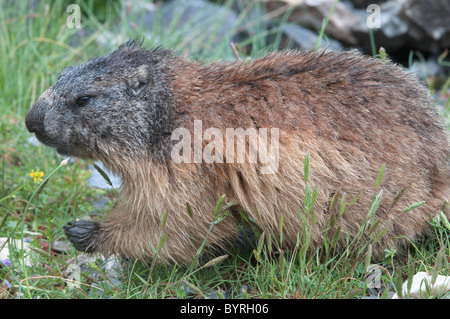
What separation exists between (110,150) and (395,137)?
2.15 meters

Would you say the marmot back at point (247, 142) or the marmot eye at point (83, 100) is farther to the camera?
the marmot eye at point (83, 100)

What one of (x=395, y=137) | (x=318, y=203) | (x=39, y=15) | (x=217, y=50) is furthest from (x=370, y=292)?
(x=39, y=15)

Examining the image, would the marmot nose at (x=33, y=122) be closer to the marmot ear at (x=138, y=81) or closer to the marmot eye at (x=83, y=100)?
the marmot eye at (x=83, y=100)

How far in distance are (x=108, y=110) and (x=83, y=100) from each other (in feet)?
0.80

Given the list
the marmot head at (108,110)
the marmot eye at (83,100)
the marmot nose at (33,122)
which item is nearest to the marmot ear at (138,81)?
the marmot head at (108,110)

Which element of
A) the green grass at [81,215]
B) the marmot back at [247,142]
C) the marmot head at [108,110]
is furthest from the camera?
the marmot head at [108,110]

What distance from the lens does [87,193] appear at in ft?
17.1

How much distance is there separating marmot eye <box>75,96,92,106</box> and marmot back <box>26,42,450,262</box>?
0.04ft

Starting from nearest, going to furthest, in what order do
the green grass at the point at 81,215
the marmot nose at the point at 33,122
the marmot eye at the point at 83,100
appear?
the green grass at the point at 81,215 → the marmot eye at the point at 83,100 → the marmot nose at the point at 33,122

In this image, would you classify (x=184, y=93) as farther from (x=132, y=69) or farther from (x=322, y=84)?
(x=322, y=84)

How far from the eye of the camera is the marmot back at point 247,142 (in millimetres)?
3709

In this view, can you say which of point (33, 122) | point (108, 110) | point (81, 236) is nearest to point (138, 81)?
point (108, 110)

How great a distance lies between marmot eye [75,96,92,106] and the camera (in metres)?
4.00

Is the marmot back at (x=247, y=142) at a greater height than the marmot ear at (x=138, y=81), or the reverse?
the marmot ear at (x=138, y=81)
